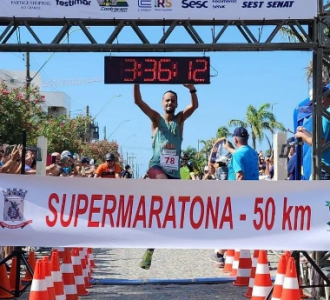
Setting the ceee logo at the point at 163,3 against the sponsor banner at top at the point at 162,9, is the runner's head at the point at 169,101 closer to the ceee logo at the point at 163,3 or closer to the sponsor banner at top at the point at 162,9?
the sponsor banner at top at the point at 162,9

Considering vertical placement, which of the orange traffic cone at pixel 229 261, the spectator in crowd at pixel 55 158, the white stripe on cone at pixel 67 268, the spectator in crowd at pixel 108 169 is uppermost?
the spectator in crowd at pixel 55 158

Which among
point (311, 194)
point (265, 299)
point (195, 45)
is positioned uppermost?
point (195, 45)

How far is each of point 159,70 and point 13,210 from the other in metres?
2.61

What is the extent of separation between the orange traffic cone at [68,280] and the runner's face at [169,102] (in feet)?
7.20

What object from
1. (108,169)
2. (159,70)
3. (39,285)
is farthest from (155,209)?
(108,169)

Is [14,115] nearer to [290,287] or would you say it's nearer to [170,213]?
[170,213]

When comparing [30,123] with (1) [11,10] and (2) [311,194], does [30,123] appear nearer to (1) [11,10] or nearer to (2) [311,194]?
(1) [11,10]

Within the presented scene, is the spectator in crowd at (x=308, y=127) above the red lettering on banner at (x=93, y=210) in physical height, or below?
above

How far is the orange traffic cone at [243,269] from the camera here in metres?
8.90

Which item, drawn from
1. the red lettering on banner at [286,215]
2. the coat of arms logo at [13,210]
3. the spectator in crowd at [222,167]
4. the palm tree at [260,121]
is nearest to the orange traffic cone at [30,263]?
the coat of arms logo at [13,210]

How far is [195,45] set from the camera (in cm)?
841

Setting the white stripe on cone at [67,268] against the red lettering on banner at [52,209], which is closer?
the red lettering on banner at [52,209]

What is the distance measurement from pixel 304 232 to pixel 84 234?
8.03 ft

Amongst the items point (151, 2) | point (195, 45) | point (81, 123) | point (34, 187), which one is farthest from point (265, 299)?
point (81, 123)
